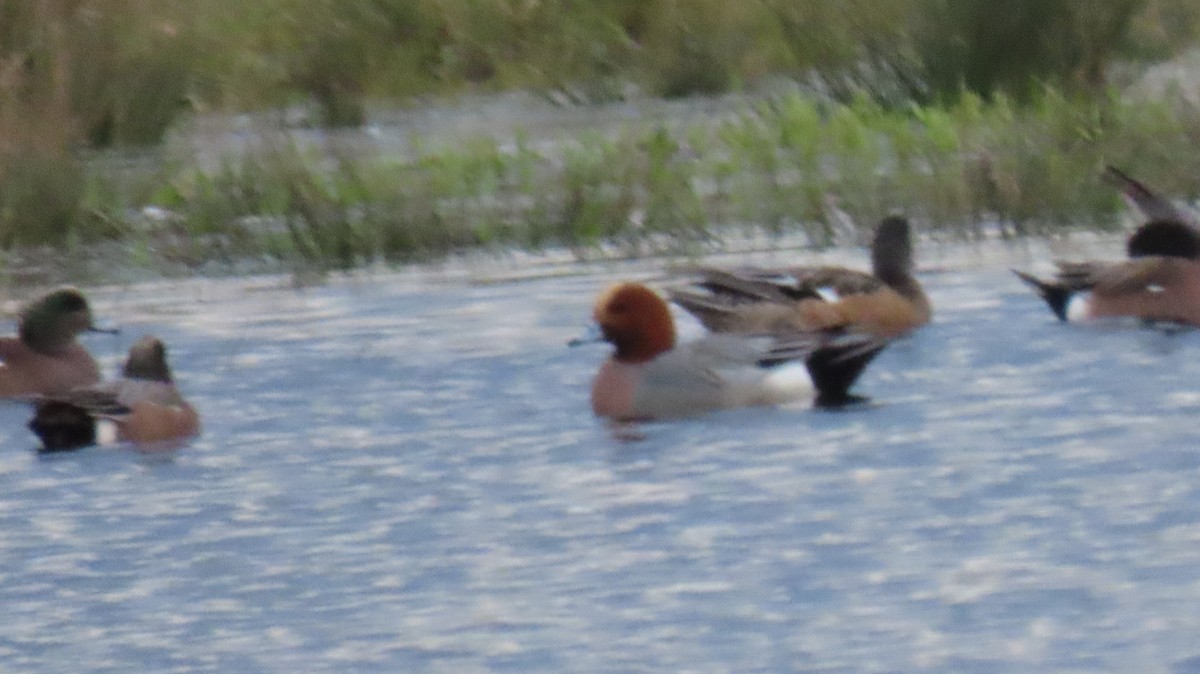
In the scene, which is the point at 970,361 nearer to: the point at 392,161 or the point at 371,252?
the point at 371,252

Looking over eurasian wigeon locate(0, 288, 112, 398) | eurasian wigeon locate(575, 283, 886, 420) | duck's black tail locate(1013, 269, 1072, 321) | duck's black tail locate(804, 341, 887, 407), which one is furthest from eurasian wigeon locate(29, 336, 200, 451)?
duck's black tail locate(1013, 269, 1072, 321)

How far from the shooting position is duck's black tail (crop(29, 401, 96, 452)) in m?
9.26

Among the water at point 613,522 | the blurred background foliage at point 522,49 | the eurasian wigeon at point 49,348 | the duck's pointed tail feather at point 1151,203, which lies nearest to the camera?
the water at point 613,522

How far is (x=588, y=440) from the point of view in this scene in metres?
8.90

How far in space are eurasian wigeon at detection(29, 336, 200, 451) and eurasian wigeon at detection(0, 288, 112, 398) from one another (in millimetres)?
1190

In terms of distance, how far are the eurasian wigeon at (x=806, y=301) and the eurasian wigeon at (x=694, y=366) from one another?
0.99m

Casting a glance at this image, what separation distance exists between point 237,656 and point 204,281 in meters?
7.71

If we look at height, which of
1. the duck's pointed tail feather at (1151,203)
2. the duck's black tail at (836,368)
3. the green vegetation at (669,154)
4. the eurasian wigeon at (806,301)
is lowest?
the duck's black tail at (836,368)

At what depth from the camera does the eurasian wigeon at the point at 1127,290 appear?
35.9 ft

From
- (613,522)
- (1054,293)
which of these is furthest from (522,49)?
(613,522)

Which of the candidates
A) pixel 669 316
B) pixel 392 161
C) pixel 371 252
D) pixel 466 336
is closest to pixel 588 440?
pixel 669 316

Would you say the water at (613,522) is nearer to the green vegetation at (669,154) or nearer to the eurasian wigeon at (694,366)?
the eurasian wigeon at (694,366)

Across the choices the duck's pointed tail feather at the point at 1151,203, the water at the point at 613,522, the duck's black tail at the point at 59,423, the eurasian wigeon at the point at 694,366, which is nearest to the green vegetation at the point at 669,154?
the duck's pointed tail feather at the point at 1151,203

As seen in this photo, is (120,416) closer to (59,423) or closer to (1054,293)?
(59,423)
